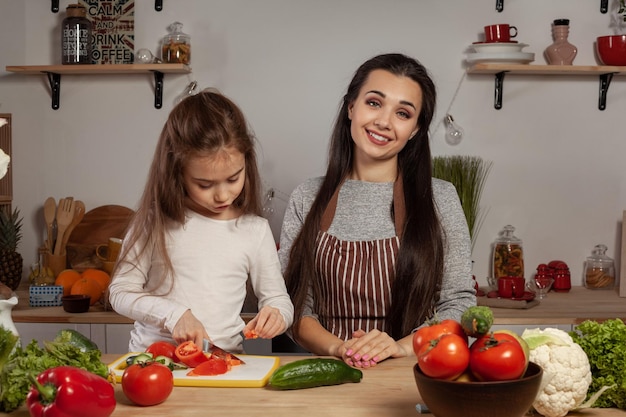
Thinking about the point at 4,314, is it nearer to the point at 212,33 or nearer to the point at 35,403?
the point at 35,403

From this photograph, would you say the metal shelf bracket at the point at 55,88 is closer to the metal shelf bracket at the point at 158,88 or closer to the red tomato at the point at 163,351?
the metal shelf bracket at the point at 158,88

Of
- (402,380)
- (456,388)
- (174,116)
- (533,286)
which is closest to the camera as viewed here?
(456,388)

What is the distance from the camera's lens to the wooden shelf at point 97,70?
132 inches

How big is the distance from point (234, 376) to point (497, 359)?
565 mm

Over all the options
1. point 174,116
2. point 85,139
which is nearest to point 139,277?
point 174,116

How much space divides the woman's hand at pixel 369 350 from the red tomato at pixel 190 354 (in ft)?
1.04

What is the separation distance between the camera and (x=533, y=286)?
10.5ft

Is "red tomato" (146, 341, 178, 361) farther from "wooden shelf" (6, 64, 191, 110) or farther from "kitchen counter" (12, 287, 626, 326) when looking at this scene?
"wooden shelf" (6, 64, 191, 110)

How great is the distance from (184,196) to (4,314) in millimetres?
635

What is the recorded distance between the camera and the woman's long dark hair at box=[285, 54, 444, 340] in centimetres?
215

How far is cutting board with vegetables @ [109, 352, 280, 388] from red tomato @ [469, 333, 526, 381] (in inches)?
18.7

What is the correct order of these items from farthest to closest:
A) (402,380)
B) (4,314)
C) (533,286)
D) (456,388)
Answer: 1. (533,286)
2. (402,380)
3. (4,314)
4. (456,388)

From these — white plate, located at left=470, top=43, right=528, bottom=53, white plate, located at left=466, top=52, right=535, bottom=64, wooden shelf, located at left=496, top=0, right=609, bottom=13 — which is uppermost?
wooden shelf, located at left=496, top=0, right=609, bottom=13

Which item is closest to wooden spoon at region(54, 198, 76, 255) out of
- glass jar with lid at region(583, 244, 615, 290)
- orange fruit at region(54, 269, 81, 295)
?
orange fruit at region(54, 269, 81, 295)
